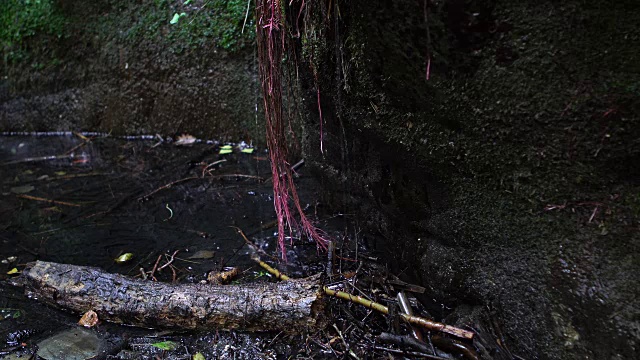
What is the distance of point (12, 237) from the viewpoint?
3.09 m

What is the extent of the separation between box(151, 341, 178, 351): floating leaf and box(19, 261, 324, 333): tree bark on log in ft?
0.27

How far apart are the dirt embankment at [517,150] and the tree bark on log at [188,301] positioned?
629 mm

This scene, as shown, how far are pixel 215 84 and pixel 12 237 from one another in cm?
242

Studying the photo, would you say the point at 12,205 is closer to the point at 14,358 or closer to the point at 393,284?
the point at 14,358

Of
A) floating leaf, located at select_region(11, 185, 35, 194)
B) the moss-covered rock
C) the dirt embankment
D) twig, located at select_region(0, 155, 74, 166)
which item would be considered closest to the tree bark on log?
the dirt embankment

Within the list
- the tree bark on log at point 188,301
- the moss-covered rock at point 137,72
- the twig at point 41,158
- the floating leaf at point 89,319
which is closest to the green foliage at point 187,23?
the moss-covered rock at point 137,72

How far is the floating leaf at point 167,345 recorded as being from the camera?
1999 mm

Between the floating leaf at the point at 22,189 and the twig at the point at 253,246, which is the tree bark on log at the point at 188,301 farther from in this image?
the floating leaf at the point at 22,189

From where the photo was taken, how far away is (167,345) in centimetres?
202

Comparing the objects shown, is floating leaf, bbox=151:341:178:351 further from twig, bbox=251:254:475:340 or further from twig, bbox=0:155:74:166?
twig, bbox=0:155:74:166

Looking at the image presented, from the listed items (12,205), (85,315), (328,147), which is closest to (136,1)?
(12,205)

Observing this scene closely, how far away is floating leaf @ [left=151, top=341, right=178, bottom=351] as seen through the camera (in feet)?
6.56

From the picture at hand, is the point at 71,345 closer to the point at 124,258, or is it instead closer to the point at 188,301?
the point at 188,301

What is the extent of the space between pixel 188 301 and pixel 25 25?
17.2ft
